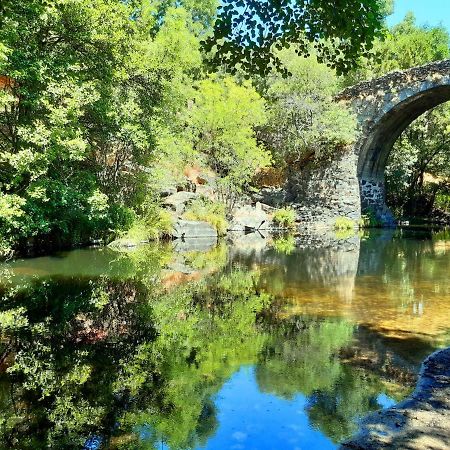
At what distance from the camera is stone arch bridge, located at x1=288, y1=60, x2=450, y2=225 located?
75.1 ft

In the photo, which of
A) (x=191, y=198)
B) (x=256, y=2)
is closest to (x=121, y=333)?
(x=256, y=2)

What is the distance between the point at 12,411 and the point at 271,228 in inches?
800

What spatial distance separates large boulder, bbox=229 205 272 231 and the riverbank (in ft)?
59.4

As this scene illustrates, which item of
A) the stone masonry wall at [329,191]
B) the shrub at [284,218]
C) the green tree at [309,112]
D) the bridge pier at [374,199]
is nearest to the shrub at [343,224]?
the stone masonry wall at [329,191]

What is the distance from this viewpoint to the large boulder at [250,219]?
22416 mm

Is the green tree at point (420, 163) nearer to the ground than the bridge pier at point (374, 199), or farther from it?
farther from it

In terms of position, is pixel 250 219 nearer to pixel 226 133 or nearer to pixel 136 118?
pixel 226 133

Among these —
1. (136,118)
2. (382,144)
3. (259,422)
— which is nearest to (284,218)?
(382,144)

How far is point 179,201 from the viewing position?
2033 cm

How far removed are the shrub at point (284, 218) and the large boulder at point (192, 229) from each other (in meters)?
5.09

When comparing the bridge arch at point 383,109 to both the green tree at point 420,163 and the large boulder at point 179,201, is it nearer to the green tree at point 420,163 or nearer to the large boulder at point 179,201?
the green tree at point 420,163

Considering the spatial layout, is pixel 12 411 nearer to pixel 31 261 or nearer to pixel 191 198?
pixel 31 261

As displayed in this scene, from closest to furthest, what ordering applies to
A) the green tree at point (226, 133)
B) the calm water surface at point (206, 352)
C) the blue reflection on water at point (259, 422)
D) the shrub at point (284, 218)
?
the blue reflection on water at point (259, 422) → the calm water surface at point (206, 352) → the green tree at point (226, 133) → the shrub at point (284, 218)

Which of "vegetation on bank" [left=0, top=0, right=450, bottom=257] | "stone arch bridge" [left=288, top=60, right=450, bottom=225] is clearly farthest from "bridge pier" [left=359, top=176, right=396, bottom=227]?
"vegetation on bank" [left=0, top=0, right=450, bottom=257]
